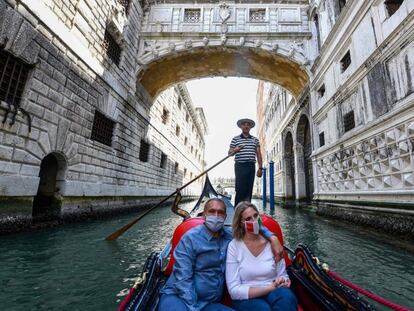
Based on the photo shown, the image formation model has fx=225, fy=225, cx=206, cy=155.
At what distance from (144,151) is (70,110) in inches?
194

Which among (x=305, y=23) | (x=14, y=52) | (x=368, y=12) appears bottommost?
(x=14, y=52)

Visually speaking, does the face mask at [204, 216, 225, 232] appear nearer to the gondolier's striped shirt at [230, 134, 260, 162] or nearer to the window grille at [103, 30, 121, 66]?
the gondolier's striped shirt at [230, 134, 260, 162]

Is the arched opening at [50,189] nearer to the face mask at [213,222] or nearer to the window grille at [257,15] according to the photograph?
the face mask at [213,222]

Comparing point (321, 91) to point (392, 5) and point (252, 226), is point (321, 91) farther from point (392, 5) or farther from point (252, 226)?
point (252, 226)

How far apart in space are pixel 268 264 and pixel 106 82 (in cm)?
718

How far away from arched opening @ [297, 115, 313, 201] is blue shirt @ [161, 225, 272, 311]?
10.3m

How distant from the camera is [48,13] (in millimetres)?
4637

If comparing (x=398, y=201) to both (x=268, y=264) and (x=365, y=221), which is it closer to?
(x=365, y=221)

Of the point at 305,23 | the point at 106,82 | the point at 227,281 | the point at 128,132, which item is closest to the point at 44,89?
the point at 106,82

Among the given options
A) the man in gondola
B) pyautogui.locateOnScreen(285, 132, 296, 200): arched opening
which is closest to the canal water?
the man in gondola

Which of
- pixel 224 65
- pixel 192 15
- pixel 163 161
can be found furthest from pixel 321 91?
pixel 163 161

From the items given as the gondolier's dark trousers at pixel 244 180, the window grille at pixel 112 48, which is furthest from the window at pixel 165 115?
the gondolier's dark trousers at pixel 244 180

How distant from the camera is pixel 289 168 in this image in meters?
14.1

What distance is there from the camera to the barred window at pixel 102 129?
21.6 feet
